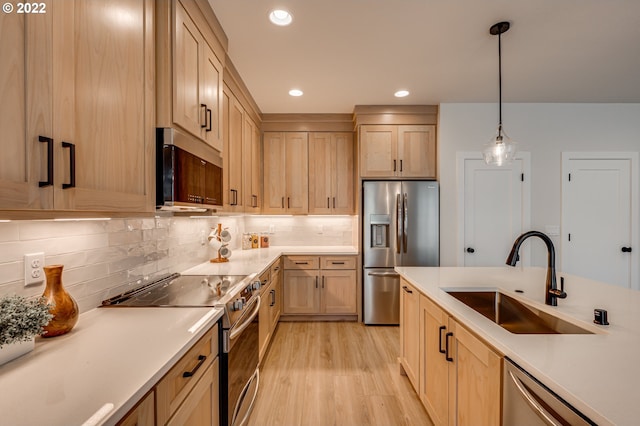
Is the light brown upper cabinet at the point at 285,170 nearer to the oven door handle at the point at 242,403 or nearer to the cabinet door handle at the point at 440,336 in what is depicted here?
the oven door handle at the point at 242,403

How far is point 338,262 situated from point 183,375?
2.65 m

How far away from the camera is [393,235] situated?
3.49m

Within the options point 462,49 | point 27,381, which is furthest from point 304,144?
point 27,381

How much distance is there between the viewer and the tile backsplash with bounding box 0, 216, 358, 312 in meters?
1.06

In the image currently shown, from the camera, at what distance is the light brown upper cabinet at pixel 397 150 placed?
142 inches

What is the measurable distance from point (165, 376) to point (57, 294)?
54 cm

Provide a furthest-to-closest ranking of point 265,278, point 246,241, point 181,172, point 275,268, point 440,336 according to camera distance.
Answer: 1. point 246,241
2. point 275,268
3. point 265,278
4. point 440,336
5. point 181,172

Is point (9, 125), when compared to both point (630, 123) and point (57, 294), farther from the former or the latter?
point (630, 123)

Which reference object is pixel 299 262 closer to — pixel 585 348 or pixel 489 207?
pixel 489 207

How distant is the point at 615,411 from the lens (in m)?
0.65

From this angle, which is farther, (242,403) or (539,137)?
(539,137)

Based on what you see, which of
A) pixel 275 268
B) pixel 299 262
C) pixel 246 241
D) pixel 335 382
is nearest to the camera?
pixel 335 382

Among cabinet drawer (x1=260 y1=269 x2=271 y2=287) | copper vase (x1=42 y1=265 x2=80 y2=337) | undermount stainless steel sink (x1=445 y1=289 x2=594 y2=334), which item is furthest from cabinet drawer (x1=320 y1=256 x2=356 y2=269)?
copper vase (x1=42 y1=265 x2=80 y2=337)

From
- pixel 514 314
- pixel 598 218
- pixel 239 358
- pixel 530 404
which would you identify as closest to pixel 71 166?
pixel 239 358
